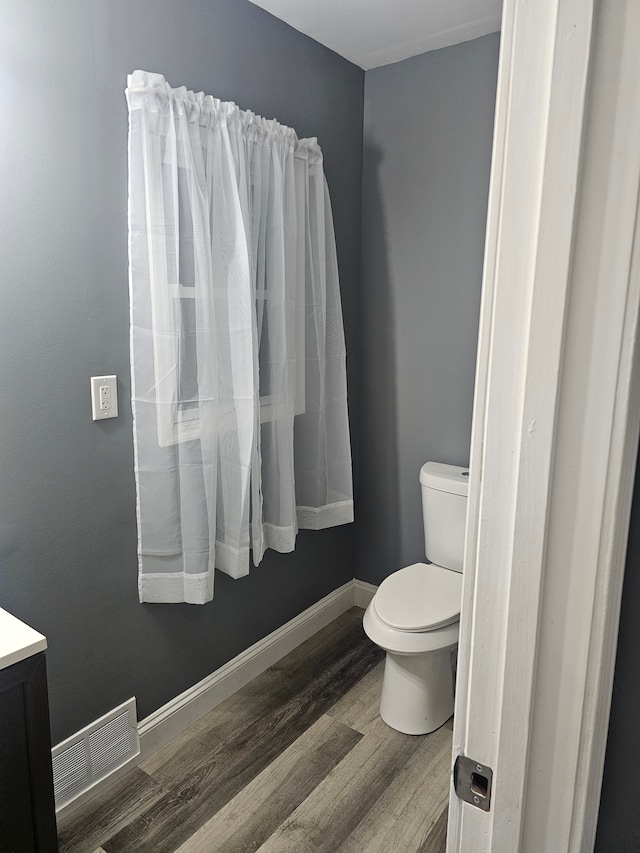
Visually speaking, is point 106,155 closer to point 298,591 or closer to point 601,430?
point 601,430

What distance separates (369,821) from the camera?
1.80 meters

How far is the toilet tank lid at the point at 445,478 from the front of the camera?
2.39 meters

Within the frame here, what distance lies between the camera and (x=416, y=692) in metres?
2.16

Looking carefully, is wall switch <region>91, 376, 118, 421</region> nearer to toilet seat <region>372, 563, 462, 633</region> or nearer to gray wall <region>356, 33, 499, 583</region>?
toilet seat <region>372, 563, 462, 633</region>

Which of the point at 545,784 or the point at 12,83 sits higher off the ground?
the point at 12,83

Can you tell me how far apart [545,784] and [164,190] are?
1.67m

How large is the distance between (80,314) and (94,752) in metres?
1.30

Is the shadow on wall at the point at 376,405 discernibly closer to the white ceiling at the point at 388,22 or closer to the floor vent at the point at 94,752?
the white ceiling at the point at 388,22

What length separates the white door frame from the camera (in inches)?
19.6

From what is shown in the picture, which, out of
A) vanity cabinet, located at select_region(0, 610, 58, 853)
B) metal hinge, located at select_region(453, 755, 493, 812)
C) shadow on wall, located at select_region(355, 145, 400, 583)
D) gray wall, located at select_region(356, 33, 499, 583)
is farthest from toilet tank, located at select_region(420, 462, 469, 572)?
metal hinge, located at select_region(453, 755, 493, 812)

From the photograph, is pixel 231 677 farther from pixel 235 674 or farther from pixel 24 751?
pixel 24 751

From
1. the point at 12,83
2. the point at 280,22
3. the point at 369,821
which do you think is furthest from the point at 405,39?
the point at 369,821

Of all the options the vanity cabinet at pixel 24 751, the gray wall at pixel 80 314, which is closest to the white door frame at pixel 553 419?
the vanity cabinet at pixel 24 751

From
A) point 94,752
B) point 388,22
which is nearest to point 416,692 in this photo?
point 94,752
